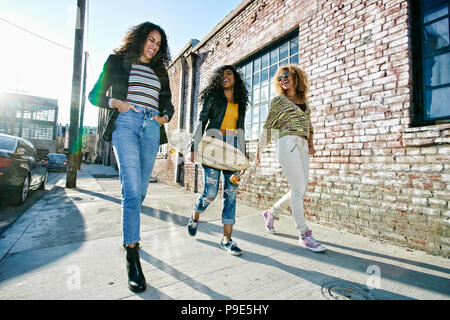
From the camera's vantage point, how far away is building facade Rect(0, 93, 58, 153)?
35.1 metres

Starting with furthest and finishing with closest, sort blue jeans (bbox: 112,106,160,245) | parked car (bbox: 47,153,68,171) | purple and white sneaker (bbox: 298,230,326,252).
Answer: parked car (bbox: 47,153,68,171), purple and white sneaker (bbox: 298,230,326,252), blue jeans (bbox: 112,106,160,245)

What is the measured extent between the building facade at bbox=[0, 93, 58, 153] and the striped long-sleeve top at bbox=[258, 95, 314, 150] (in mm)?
42772

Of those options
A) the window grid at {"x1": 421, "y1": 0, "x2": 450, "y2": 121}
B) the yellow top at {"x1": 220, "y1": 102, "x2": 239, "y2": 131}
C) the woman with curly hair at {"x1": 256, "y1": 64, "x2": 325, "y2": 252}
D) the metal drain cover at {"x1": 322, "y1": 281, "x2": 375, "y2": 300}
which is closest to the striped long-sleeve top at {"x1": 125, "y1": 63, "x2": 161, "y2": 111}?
the yellow top at {"x1": 220, "y1": 102, "x2": 239, "y2": 131}

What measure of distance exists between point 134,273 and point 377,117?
304 cm

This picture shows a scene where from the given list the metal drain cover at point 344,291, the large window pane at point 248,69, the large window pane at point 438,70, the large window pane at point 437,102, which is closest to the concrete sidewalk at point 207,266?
the metal drain cover at point 344,291

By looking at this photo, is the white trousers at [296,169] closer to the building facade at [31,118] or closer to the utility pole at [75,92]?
the utility pole at [75,92]

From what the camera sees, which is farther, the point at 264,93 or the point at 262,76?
the point at 262,76

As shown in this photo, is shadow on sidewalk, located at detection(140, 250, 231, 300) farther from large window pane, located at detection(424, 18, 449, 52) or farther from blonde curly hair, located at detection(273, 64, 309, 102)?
large window pane, located at detection(424, 18, 449, 52)

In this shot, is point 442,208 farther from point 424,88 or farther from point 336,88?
point 336,88

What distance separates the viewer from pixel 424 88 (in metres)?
2.47

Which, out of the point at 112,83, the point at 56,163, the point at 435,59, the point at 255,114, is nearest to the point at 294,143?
the point at 112,83

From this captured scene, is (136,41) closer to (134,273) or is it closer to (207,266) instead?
(134,273)

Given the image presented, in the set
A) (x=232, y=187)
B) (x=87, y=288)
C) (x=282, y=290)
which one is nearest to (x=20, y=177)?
(x=87, y=288)

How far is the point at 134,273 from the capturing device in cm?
148
